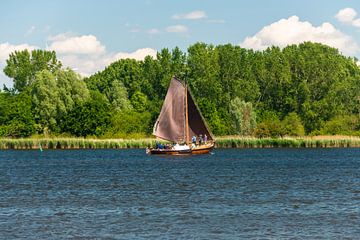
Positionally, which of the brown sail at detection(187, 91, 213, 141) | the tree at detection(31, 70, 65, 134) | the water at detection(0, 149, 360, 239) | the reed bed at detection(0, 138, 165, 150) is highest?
the tree at detection(31, 70, 65, 134)

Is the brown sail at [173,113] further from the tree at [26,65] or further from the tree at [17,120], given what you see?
the tree at [26,65]

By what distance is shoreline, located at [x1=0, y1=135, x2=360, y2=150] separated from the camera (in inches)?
3600

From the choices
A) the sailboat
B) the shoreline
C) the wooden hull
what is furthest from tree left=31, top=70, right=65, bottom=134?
the sailboat

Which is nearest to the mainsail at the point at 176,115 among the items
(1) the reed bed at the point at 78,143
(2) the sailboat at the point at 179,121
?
(2) the sailboat at the point at 179,121

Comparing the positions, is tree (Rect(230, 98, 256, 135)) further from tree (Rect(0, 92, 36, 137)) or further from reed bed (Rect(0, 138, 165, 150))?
tree (Rect(0, 92, 36, 137))

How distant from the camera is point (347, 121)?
360ft

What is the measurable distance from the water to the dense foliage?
50.8 meters

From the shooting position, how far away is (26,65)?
449 ft

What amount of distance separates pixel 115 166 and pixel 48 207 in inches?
1138

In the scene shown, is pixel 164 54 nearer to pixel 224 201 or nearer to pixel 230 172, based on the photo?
pixel 230 172

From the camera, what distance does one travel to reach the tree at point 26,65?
13562cm

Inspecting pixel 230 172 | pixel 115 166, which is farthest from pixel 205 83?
pixel 230 172

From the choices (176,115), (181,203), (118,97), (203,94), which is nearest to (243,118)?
(203,94)

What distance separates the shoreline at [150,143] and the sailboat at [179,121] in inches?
547
